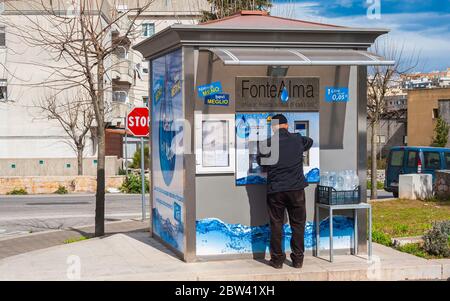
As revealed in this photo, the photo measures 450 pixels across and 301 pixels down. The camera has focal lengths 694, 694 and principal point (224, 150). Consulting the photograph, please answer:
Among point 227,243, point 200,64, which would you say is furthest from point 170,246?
point 200,64

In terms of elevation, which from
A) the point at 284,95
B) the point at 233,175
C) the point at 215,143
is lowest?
the point at 233,175

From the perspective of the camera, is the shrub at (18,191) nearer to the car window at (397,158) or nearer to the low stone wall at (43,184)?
the low stone wall at (43,184)

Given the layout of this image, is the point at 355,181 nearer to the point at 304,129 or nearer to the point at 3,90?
the point at 304,129

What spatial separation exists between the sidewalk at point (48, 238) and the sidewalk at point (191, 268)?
64.4 inches

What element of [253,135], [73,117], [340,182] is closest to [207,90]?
[253,135]

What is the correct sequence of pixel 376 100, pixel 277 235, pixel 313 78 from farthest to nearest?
1. pixel 376 100
2. pixel 313 78
3. pixel 277 235

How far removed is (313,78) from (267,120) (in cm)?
91

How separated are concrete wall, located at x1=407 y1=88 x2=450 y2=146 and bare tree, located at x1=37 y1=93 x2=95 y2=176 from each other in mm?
31463

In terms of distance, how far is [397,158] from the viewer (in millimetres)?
25312

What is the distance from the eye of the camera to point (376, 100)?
25891 millimetres

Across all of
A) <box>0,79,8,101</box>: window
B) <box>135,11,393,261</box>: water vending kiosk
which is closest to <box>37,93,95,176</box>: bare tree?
<box>0,79,8,101</box>: window

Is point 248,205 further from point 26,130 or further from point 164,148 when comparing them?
point 26,130

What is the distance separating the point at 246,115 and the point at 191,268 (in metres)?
2.26

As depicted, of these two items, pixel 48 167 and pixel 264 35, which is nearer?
pixel 264 35
